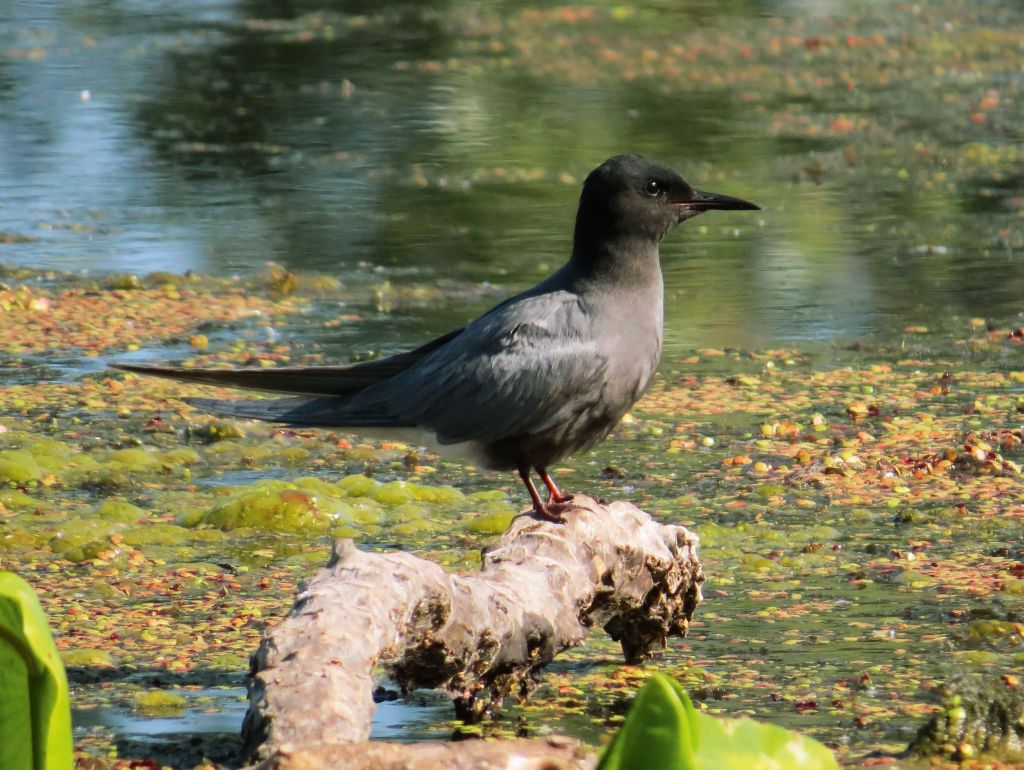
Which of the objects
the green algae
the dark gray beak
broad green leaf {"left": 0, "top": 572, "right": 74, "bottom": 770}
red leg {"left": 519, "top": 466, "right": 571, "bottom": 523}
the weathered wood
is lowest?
the green algae

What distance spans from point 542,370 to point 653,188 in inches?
27.5

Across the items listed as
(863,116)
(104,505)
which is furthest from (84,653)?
(863,116)

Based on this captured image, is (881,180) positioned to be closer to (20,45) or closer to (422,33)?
(422,33)

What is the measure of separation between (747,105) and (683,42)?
8.35 ft

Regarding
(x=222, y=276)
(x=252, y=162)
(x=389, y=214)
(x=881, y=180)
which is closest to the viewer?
(x=222, y=276)

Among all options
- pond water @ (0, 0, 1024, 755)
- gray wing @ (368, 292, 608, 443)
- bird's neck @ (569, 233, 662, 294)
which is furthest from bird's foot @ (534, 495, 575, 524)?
bird's neck @ (569, 233, 662, 294)

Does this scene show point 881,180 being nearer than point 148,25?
Yes

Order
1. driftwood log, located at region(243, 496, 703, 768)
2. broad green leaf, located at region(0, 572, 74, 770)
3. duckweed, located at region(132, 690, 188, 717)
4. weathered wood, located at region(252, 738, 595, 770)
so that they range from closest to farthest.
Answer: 1. broad green leaf, located at region(0, 572, 74, 770)
2. weathered wood, located at region(252, 738, 595, 770)
3. driftwood log, located at region(243, 496, 703, 768)
4. duckweed, located at region(132, 690, 188, 717)

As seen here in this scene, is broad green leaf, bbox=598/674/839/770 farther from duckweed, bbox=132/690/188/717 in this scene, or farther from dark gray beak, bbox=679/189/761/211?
dark gray beak, bbox=679/189/761/211

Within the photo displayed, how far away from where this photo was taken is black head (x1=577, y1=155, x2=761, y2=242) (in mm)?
5070

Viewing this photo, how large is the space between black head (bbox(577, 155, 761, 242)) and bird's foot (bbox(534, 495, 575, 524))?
823mm

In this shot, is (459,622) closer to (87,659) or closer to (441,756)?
(441,756)

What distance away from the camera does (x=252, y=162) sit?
1151 cm

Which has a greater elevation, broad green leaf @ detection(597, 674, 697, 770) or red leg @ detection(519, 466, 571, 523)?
broad green leaf @ detection(597, 674, 697, 770)
